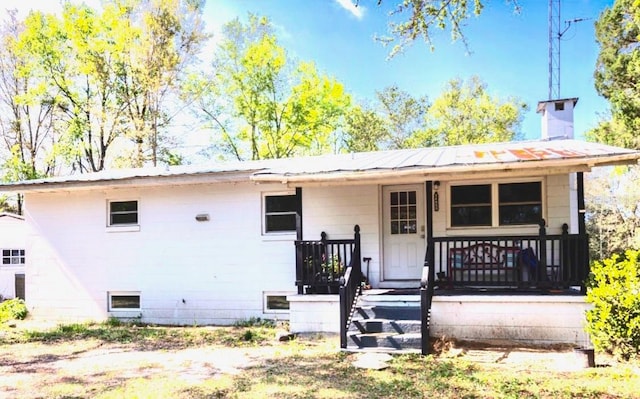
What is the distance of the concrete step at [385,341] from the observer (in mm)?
6918

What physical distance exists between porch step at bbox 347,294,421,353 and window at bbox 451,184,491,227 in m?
1.97

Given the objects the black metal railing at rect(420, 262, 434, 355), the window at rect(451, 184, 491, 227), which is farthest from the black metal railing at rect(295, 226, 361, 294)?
the window at rect(451, 184, 491, 227)

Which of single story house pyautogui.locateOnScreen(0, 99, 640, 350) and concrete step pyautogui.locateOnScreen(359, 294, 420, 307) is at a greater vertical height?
single story house pyautogui.locateOnScreen(0, 99, 640, 350)

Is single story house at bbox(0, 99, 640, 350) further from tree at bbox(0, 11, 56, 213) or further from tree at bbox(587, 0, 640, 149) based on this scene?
tree at bbox(0, 11, 56, 213)

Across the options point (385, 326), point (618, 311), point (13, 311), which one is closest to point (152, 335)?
point (385, 326)

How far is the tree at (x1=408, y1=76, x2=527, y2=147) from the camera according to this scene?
26453mm

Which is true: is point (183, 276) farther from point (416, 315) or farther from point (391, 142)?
point (391, 142)

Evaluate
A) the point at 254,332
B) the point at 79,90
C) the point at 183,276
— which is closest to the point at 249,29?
the point at 79,90

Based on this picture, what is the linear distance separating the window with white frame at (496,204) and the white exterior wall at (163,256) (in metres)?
3.48

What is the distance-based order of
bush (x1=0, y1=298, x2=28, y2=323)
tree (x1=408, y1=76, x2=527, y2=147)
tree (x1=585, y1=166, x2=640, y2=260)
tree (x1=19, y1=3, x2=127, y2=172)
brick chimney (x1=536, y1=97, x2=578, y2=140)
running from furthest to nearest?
tree (x1=408, y1=76, x2=527, y2=147), tree (x1=19, y1=3, x2=127, y2=172), tree (x1=585, y1=166, x2=640, y2=260), bush (x1=0, y1=298, x2=28, y2=323), brick chimney (x1=536, y1=97, x2=578, y2=140)

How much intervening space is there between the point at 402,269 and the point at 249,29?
20.3 metres

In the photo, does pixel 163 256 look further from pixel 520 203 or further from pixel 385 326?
pixel 520 203

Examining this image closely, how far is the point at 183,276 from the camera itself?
10336 millimetres

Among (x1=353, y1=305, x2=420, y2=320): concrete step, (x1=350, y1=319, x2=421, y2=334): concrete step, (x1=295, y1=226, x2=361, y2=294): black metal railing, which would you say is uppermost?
(x1=295, y1=226, x2=361, y2=294): black metal railing
